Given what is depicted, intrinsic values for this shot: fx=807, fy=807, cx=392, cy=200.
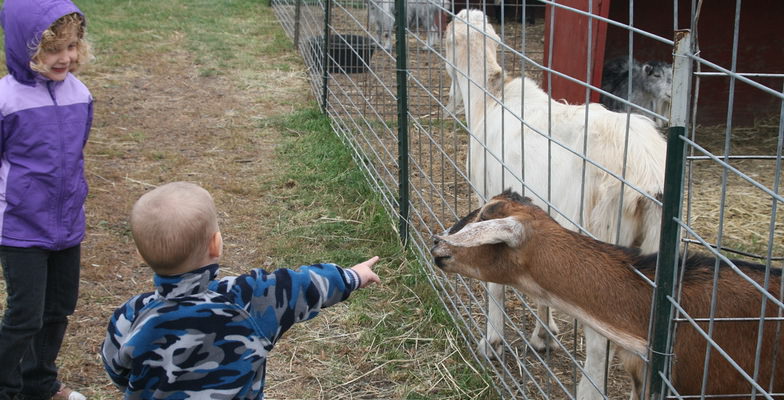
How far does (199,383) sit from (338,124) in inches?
208

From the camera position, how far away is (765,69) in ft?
26.1

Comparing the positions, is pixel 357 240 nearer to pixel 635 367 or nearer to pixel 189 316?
pixel 635 367

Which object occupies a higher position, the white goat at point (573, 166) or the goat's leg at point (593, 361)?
the white goat at point (573, 166)

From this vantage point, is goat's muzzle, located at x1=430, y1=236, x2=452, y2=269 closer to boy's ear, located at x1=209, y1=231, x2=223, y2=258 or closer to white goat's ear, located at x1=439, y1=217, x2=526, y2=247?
white goat's ear, located at x1=439, y1=217, x2=526, y2=247

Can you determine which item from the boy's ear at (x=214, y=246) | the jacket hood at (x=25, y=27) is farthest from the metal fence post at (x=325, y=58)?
the boy's ear at (x=214, y=246)

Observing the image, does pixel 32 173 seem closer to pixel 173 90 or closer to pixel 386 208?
pixel 386 208

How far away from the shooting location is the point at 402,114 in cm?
475

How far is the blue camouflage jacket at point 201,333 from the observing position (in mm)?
2031

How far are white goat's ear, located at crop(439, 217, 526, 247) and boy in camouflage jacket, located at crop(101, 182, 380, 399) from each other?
0.64 meters

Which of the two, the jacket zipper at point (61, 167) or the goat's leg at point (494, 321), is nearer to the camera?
the jacket zipper at point (61, 167)

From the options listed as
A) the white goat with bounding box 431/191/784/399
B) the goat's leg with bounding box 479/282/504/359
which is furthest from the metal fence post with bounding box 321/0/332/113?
the white goat with bounding box 431/191/784/399

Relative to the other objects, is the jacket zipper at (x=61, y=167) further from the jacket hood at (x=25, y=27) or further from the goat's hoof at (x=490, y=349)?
the goat's hoof at (x=490, y=349)

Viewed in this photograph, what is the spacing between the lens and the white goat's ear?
2.54 metres

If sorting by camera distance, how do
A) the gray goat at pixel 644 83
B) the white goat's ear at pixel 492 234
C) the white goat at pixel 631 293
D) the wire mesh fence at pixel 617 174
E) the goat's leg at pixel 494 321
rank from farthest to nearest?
the gray goat at pixel 644 83 → the goat's leg at pixel 494 321 → the white goat's ear at pixel 492 234 → the white goat at pixel 631 293 → the wire mesh fence at pixel 617 174
